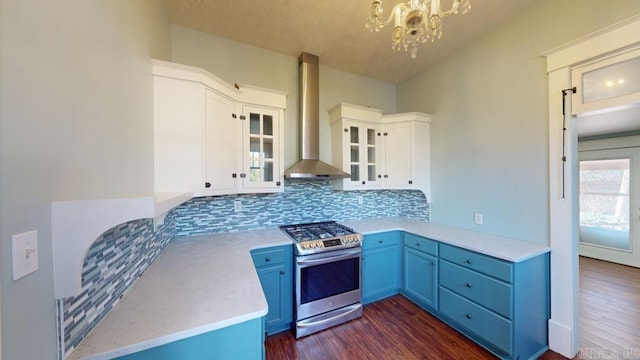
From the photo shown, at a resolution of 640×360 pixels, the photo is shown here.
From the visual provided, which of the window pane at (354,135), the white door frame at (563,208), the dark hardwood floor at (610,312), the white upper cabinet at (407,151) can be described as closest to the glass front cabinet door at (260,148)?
the window pane at (354,135)

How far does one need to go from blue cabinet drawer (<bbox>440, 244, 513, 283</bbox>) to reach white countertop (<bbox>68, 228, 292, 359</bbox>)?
1.83 meters

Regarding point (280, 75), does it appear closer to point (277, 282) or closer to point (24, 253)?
point (277, 282)

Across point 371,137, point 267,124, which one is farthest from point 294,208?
point 371,137

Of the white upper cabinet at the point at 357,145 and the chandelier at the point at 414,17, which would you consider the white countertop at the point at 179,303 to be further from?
the chandelier at the point at 414,17

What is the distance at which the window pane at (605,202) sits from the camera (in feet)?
12.6

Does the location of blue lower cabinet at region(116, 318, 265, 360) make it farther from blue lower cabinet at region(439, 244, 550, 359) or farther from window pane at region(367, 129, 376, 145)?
window pane at region(367, 129, 376, 145)

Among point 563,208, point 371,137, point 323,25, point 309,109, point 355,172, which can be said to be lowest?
point 563,208

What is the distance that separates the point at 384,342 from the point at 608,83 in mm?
2680

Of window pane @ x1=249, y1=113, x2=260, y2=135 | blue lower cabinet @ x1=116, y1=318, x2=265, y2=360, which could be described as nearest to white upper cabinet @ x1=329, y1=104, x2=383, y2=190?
window pane @ x1=249, y1=113, x2=260, y2=135

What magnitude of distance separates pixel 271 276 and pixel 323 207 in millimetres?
1097

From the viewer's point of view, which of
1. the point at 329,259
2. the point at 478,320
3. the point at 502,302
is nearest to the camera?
the point at 502,302

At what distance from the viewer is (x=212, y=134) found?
1839 mm

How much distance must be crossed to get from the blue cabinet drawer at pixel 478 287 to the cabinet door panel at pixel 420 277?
0.11 meters

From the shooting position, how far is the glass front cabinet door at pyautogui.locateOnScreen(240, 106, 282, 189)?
218 centimetres
